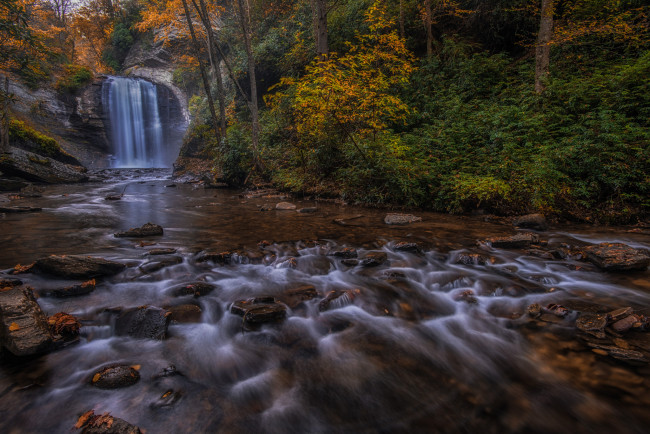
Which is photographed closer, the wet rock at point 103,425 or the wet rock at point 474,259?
the wet rock at point 103,425

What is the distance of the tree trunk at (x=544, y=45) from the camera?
8.43 m

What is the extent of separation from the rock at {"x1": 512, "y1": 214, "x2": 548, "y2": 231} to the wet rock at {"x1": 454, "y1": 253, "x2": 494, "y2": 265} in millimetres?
2287

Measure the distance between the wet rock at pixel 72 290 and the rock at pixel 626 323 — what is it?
5538 mm

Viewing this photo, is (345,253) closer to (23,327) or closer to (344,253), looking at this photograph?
(344,253)

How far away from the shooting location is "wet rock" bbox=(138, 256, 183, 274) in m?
4.21

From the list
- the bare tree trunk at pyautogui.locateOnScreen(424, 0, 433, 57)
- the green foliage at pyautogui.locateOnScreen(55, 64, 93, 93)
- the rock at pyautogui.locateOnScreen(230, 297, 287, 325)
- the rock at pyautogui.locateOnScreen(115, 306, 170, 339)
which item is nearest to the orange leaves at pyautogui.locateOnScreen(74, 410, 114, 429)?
the rock at pyautogui.locateOnScreen(115, 306, 170, 339)

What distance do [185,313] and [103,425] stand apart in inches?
57.1

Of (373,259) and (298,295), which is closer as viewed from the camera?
(298,295)

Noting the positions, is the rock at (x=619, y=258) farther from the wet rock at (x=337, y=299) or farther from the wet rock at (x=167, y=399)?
the wet rock at (x=167, y=399)

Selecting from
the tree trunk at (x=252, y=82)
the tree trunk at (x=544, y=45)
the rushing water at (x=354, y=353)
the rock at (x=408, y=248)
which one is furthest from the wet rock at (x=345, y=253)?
the tree trunk at (x=252, y=82)

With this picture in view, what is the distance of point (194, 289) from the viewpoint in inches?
145

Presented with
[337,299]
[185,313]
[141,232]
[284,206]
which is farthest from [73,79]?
[337,299]

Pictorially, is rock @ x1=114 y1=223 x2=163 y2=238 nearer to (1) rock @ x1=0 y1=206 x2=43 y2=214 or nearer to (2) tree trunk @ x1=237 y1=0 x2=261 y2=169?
(1) rock @ x1=0 y1=206 x2=43 y2=214

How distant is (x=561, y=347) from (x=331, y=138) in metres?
8.60
